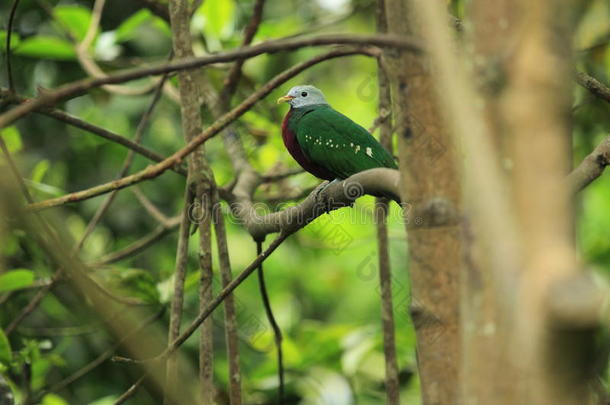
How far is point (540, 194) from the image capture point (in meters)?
0.80

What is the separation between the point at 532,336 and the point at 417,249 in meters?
0.55

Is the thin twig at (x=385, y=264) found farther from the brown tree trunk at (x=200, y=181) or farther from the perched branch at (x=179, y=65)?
the perched branch at (x=179, y=65)

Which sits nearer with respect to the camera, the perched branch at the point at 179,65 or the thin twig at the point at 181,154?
the perched branch at the point at 179,65

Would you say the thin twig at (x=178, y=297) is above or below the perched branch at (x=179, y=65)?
below

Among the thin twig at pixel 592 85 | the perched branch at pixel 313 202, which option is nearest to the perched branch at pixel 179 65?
the perched branch at pixel 313 202

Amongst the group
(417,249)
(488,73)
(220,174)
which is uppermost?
(220,174)

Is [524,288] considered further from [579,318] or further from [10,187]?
[10,187]

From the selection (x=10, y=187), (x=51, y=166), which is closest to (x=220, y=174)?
(x=51, y=166)

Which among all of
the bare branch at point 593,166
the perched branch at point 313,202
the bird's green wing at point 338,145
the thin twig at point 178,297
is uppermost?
the bird's green wing at point 338,145

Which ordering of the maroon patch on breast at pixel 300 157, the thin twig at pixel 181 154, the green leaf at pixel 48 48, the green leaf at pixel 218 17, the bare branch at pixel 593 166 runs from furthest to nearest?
the green leaf at pixel 218 17 < the green leaf at pixel 48 48 < the maroon patch on breast at pixel 300 157 < the bare branch at pixel 593 166 < the thin twig at pixel 181 154

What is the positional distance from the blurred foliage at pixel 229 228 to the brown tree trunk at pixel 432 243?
7.90ft

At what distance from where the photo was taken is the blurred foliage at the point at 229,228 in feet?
13.5

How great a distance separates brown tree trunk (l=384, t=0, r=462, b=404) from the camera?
1.26 metres

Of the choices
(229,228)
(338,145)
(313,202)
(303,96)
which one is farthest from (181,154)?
(229,228)
